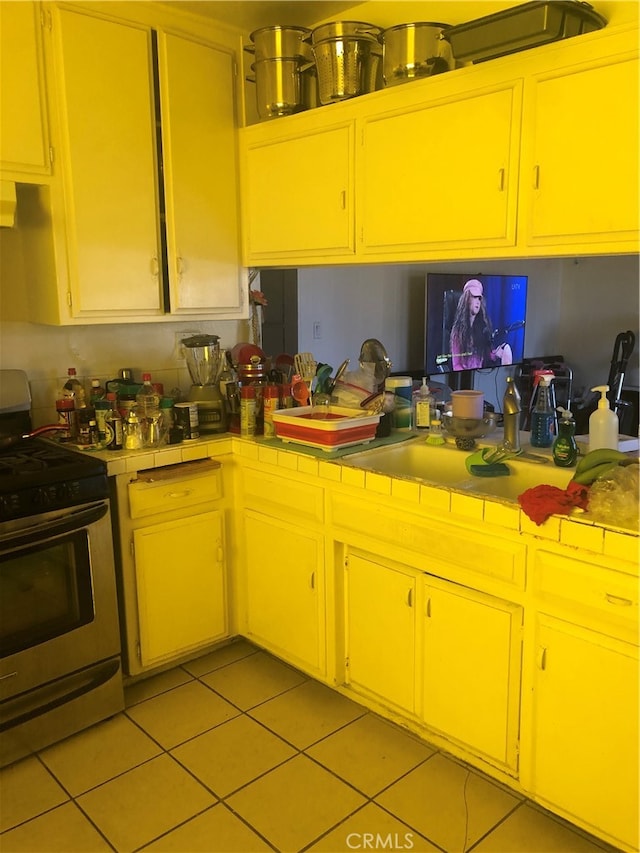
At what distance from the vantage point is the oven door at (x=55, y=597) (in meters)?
2.15

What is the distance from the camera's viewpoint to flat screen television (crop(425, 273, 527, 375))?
4.94m

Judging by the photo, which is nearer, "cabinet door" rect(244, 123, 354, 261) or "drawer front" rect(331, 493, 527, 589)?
"drawer front" rect(331, 493, 527, 589)

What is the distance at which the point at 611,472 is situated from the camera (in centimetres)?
181

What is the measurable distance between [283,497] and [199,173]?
133cm

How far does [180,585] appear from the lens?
2646 mm

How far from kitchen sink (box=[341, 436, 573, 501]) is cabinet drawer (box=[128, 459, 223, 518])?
59 centimetres

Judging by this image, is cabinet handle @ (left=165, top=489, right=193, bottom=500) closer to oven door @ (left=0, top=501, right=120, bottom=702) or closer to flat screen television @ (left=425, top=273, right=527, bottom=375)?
oven door @ (left=0, top=501, right=120, bottom=702)

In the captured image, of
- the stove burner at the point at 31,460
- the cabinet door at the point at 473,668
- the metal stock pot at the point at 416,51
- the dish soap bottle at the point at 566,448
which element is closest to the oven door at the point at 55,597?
the stove burner at the point at 31,460

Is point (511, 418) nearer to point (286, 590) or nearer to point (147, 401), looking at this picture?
point (286, 590)

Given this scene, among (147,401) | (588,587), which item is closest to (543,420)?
(588,587)

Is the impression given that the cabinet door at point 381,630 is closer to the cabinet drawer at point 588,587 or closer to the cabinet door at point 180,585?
the cabinet drawer at point 588,587

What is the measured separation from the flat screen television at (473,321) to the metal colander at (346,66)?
7.97ft

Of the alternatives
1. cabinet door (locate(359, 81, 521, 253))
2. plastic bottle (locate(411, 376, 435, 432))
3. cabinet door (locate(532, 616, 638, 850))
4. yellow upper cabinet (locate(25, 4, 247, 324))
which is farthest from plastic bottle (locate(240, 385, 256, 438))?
cabinet door (locate(532, 616, 638, 850))

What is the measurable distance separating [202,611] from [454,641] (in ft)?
3.57
